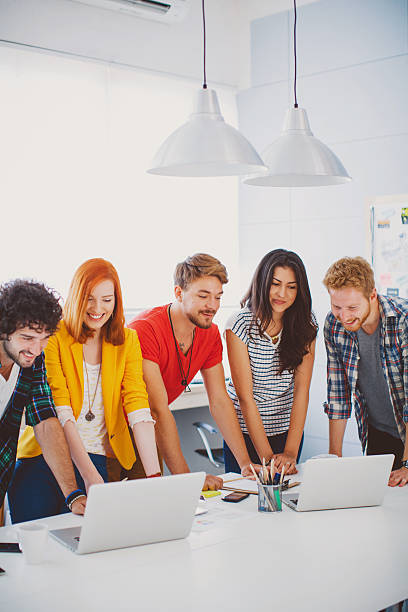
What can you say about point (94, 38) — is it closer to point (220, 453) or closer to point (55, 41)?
point (55, 41)

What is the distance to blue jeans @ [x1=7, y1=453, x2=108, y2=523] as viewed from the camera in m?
2.35

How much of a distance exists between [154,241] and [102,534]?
2882 mm

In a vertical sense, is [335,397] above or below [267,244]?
below

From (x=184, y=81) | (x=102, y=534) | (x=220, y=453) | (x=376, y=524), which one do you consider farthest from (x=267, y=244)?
(x=102, y=534)

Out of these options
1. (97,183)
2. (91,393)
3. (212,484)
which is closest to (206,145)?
(91,393)

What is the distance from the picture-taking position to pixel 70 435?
2297 millimetres

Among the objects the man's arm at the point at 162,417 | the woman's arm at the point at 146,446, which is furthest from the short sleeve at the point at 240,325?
the woman's arm at the point at 146,446

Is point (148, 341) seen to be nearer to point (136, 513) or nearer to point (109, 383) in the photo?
point (109, 383)

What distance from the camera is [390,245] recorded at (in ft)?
13.2

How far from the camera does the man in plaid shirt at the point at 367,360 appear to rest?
103 inches

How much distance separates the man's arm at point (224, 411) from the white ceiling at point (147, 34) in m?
2.25

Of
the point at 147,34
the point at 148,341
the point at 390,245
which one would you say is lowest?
the point at 148,341

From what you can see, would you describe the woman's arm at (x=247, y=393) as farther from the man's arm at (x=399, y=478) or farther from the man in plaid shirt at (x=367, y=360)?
the man's arm at (x=399, y=478)

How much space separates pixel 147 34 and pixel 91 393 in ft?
9.27
